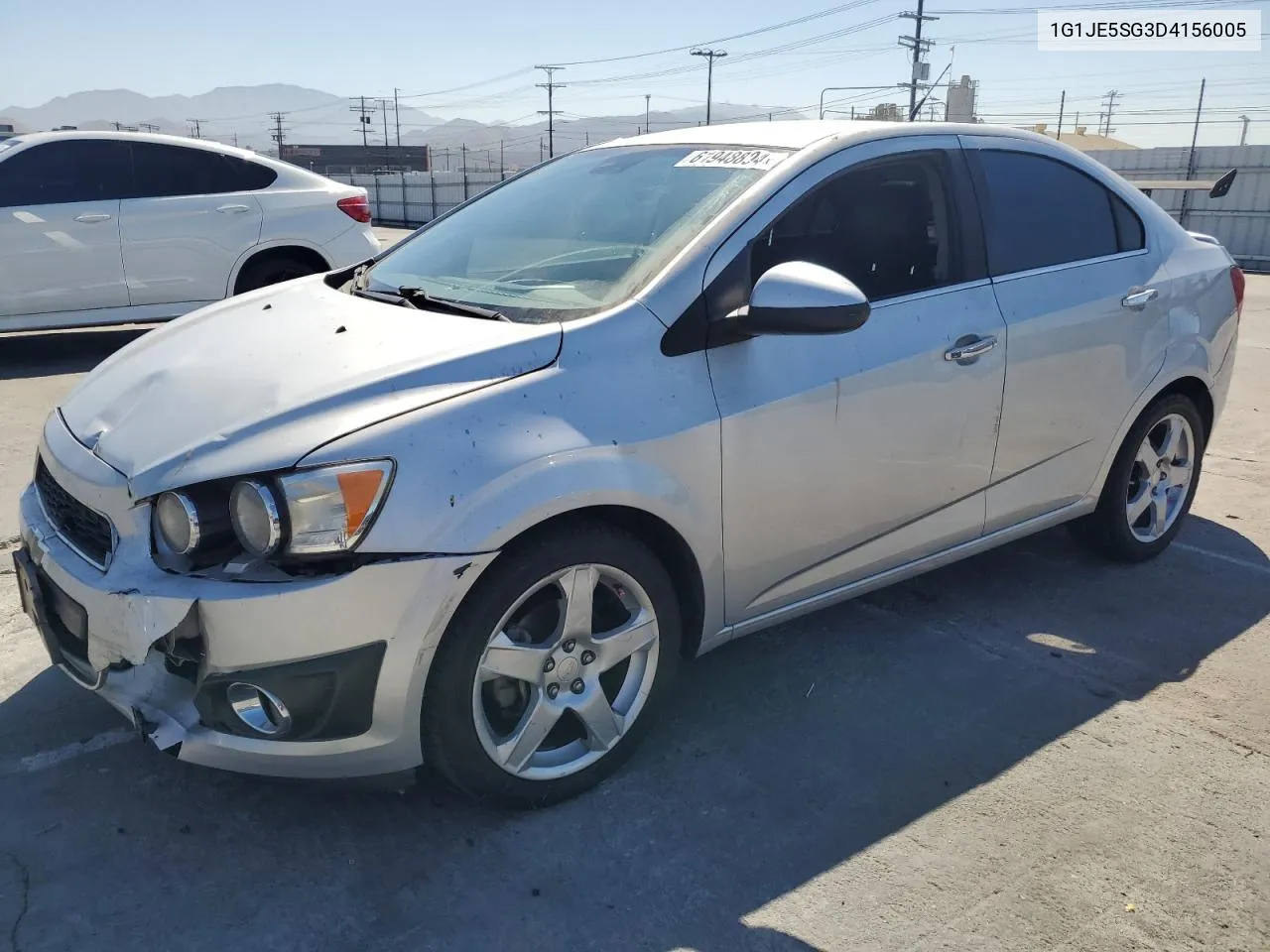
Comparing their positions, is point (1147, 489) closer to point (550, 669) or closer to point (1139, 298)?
point (1139, 298)

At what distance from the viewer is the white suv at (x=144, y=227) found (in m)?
7.38

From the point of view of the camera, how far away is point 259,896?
2346 millimetres

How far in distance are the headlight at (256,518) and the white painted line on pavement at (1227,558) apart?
403 centimetres

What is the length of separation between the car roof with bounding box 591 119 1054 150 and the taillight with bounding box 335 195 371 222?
200 inches

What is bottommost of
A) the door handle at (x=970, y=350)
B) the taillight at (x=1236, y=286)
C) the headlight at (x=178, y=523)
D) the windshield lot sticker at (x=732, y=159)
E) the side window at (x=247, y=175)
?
the headlight at (x=178, y=523)

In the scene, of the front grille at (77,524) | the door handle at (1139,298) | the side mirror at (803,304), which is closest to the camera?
the front grille at (77,524)

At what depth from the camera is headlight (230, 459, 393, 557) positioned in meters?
2.23

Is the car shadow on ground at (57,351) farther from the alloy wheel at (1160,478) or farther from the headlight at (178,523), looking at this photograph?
the alloy wheel at (1160,478)

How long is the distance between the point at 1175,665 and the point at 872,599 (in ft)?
3.47

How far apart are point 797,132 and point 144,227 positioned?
236 inches

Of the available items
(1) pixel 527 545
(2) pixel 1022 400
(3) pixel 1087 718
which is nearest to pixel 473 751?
(1) pixel 527 545

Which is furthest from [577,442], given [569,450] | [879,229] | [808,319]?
[879,229]

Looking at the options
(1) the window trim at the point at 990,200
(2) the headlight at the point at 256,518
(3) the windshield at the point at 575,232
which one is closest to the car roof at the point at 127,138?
(3) the windshield at the point at 575,232

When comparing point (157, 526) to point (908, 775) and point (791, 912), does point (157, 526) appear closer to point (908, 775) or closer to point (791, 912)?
point (791, 912)
